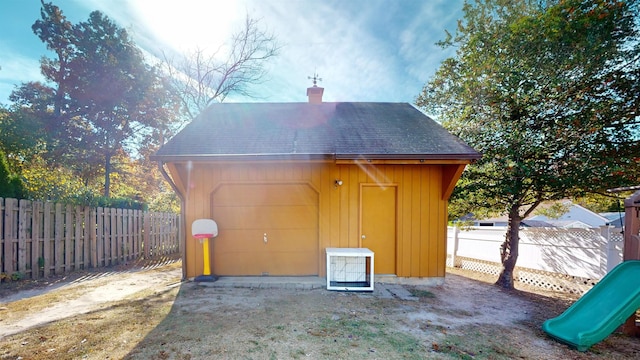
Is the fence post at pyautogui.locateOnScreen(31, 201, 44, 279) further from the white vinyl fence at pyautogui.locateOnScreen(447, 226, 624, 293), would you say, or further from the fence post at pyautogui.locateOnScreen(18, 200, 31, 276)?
the white vinyl fence at pyautogui.locateOnScreen(447, 226, 624, 293)

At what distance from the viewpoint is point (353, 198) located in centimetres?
539

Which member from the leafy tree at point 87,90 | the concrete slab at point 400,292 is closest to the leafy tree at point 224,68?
the leafy tree at point 87,90

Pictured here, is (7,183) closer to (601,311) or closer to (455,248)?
(601,311)

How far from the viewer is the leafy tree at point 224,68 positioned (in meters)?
12.0

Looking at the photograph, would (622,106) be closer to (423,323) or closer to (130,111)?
(423,323)

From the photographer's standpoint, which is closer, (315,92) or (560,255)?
(560,255)

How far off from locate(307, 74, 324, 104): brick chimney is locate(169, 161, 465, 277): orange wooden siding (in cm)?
355

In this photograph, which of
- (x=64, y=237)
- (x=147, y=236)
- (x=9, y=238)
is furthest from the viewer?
(x=147, y=236)

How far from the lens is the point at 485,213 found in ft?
20.4

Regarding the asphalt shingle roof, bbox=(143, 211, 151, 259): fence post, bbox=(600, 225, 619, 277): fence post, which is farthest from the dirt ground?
bbox=(143, 211, 151, 259): fence post

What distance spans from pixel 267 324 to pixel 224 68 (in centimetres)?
1259

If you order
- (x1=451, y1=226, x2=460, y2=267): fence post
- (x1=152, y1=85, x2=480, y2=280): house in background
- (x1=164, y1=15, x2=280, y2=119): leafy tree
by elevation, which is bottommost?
(x1=451, y1=226, x2=460, y2=267): fence post

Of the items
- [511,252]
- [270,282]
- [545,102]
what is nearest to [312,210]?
[270,282]

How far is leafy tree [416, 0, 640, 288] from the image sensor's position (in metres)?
4.52
